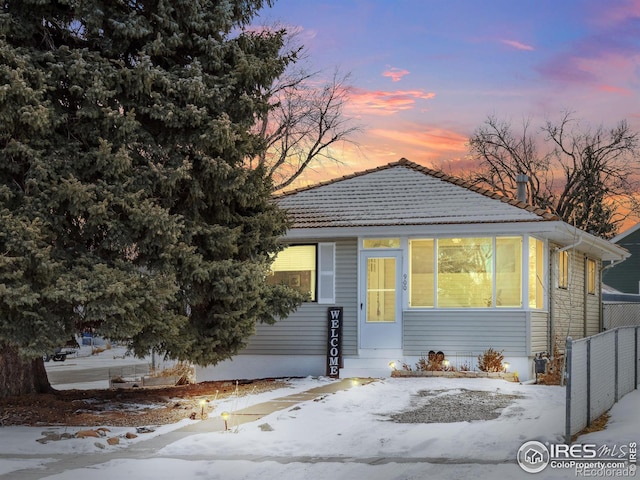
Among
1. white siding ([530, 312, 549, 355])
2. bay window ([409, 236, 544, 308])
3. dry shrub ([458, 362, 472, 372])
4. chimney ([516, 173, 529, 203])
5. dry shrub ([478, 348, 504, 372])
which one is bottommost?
dry shrub ([458, 362, 472, 372])

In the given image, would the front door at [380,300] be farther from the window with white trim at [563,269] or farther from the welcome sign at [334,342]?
the window with white trim at [563,269]

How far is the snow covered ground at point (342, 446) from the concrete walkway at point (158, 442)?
0.32ft

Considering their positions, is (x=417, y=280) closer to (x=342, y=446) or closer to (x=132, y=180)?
(x=132, y=180)

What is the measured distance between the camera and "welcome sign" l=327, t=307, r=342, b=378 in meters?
18.2

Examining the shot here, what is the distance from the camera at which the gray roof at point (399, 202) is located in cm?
1772

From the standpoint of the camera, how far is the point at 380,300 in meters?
18.3

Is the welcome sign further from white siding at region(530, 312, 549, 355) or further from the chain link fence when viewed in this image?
the chain link fence

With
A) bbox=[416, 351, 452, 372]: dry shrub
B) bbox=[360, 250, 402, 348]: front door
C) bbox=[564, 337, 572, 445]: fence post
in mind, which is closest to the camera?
bbox=[564, 337, 572, 445]: fence post

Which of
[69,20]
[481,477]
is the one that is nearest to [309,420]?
[481,477]

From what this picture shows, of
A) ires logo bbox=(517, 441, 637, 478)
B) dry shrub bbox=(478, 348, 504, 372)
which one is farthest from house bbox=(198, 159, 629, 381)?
ires logo bbox=(517, 441, 637, 478)

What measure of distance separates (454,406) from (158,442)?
15.2ft

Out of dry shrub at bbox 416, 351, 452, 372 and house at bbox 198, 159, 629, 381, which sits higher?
house at bbox 198, 159, 629, 381

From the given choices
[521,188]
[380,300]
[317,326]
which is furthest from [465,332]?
[521,188]

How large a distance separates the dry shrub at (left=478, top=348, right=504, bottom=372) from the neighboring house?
21302mm
